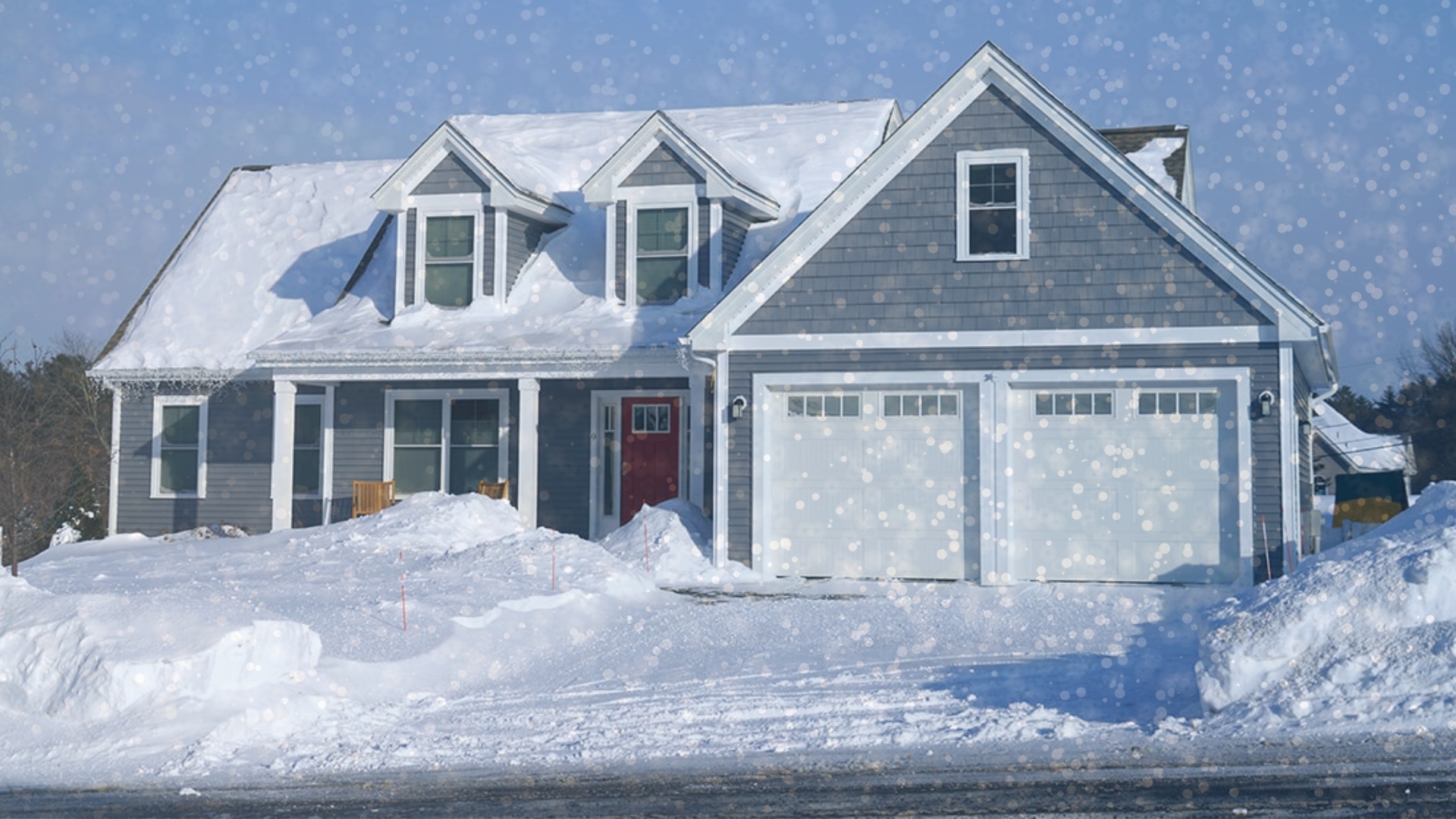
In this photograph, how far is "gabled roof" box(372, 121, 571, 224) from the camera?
70.8ft

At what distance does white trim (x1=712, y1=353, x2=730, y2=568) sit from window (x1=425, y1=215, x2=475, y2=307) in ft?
17.9

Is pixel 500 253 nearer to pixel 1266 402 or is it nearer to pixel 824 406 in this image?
pixel 824 406

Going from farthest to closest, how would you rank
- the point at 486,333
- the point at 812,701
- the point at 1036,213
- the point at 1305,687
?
the point at 486,333 → the point at 1036,213 → the point at 812,701 → the point at 1305,687

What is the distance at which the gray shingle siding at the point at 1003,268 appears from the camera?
17.1m

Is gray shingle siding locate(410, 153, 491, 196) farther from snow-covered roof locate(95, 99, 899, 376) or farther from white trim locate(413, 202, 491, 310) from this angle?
snow-covered roof locate(95, 99, 899, 376)

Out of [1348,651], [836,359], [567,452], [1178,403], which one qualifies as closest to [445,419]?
[567,452]

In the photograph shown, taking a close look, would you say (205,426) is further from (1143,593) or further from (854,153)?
(1143,593)

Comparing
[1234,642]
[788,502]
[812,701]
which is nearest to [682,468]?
[788,502]

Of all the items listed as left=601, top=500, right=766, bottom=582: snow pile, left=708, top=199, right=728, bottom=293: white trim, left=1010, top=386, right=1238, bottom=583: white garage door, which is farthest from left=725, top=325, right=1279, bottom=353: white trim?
left=708, top=199, right=728, bottom=293: white trim

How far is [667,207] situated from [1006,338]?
6.07 meters

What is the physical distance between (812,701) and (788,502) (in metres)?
7.97

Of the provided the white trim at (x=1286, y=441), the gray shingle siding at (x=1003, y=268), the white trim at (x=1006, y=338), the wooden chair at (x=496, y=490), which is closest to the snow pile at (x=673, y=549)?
the white trim at (x=1006, y=338)

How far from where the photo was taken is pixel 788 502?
18359mm

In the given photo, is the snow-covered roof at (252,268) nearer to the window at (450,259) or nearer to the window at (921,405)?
the window at (450,259)
